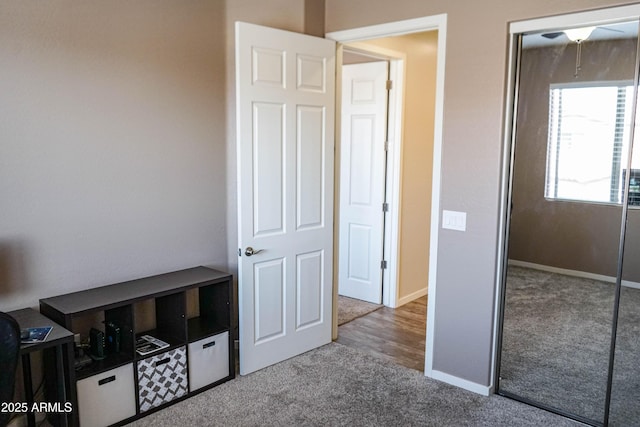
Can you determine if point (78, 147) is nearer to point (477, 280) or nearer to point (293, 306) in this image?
point (293, 306)

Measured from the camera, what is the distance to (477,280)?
3.11 m

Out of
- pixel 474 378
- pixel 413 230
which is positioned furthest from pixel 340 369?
pixel 413 230

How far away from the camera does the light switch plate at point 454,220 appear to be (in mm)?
3131

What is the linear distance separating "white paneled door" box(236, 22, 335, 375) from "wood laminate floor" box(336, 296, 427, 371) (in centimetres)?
45

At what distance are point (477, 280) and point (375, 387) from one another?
93cm

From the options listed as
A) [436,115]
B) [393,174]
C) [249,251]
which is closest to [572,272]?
[436,115]

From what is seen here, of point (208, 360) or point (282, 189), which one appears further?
point (282, 189)

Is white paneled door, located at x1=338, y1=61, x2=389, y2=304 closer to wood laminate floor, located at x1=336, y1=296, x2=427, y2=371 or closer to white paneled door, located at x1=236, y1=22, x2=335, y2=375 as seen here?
wood laminate floor, located at x1=336, y1=296, x2=427, y2=371

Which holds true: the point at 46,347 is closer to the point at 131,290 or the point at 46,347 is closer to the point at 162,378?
the point at 131,290

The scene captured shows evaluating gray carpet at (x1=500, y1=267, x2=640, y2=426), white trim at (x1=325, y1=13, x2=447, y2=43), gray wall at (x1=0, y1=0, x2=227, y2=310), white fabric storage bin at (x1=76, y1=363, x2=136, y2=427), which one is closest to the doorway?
white trim at (x1=325, y1=13, x2=447, y2=43)

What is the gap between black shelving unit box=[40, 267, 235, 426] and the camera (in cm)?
262

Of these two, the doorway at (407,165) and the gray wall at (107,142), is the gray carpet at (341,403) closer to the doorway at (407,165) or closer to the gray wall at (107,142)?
the gray wall at (107,142)

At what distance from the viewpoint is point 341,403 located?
9.94ft

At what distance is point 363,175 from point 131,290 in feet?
8.45
